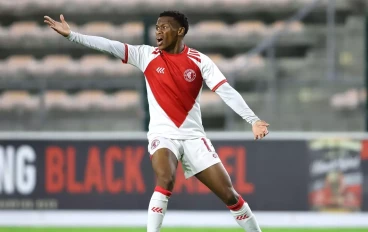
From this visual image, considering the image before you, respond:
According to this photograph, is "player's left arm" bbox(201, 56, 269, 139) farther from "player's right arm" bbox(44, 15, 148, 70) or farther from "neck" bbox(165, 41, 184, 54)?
"player's right arm" bbox(44, 15, 148, 70)

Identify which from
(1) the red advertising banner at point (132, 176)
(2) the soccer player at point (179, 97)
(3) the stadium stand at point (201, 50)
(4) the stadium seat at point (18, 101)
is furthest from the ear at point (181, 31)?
(4) the stadium seat at point (18, 101)

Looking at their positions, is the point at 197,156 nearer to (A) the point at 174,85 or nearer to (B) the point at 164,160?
(B) the point at 164,160

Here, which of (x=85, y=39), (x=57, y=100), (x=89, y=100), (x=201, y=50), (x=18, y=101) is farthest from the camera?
(x=201, y=50)

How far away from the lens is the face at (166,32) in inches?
239

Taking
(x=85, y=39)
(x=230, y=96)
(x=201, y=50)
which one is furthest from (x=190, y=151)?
(x=201, y=50)

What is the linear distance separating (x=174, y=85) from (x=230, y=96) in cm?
43

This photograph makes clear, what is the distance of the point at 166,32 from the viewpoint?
19.9 ft

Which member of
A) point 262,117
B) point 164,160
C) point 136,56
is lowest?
point 164,160

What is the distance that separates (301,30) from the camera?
44.3ft

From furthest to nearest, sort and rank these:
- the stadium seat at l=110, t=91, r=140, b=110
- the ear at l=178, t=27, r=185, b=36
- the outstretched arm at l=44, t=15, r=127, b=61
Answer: the stadium seat at l=110, t=91, r=140, b=110 → the ear at l=178, t=27, r=185, b=36 → the outstretched arm at l=44, t=15, r=127, b=61

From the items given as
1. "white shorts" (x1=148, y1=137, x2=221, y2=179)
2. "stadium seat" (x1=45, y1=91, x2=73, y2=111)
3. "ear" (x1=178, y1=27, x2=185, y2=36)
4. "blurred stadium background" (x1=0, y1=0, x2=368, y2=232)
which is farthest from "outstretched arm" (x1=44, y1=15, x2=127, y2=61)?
"stadium seat" (x1=45, y1=91, x2=73, y2=111)

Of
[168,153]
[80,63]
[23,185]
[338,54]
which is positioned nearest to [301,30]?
[338,54]

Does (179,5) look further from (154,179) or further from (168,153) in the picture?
(168,153)

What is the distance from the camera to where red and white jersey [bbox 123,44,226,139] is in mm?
Answer: 6074
